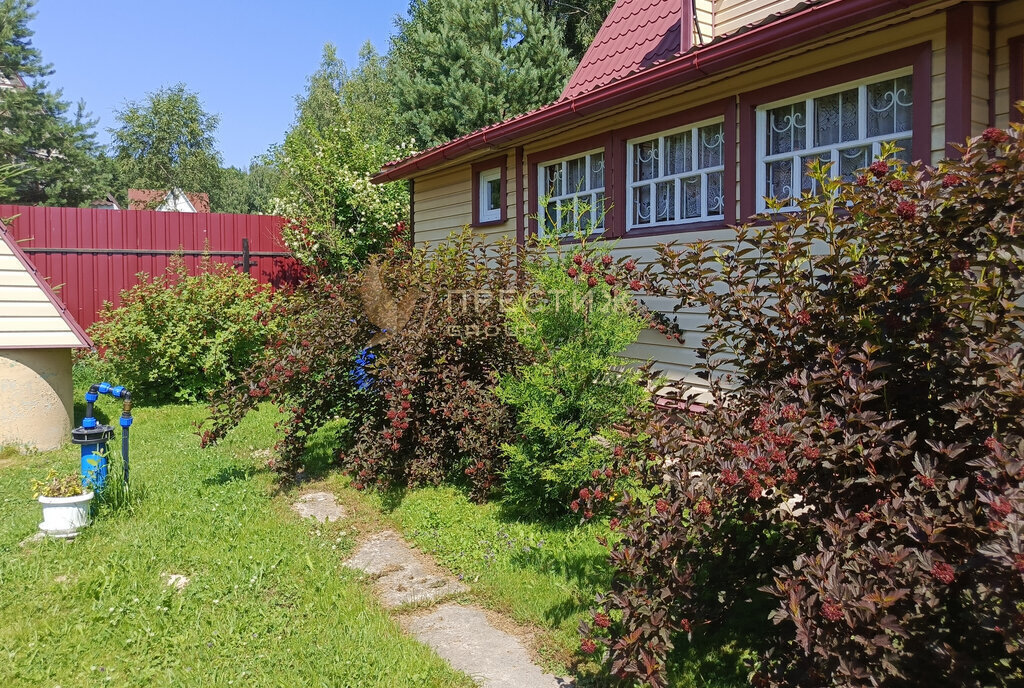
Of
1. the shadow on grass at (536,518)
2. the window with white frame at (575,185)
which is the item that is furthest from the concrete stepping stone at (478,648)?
the window with white frame at (575,185)

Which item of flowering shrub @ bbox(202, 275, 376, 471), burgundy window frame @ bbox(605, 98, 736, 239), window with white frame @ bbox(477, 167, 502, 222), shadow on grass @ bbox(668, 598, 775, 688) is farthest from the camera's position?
window with white frame @ bbox(477, 167, 502, 222)

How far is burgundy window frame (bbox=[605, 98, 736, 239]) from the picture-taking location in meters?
6.25

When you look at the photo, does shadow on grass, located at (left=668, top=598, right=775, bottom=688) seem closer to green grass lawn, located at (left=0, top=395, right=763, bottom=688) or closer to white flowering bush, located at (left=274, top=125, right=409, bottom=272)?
green grass lawn, located at (left=0, top=395, right=763, bottom=688)

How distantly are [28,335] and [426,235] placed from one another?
222 inches

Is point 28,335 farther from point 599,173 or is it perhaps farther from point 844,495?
point 844,495

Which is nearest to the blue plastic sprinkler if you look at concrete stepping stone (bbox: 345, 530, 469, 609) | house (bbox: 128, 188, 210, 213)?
concrete stepping stone (bbox: 345, 530, 469, 609)

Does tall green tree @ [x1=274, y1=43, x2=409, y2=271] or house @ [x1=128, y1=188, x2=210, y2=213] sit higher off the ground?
house @ [x1=128, y1=188, x2=210, y2=213]

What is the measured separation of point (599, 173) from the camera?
7945 mm

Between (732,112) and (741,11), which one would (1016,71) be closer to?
(732,112)

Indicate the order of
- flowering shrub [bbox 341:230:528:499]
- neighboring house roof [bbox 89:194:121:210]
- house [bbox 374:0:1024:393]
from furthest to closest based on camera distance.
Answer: neighboring house roof [bbox 89:194:121:210] < flowering shrub [bbox 341:230:528:499] < house [bbox 374:0:1024:393]

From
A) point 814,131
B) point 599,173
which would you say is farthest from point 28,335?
point 814,131

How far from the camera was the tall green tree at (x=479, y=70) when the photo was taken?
19.4 m

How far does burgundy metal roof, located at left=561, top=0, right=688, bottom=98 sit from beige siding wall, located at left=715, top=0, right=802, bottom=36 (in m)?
0.57

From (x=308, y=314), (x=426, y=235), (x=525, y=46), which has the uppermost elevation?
(x=525, y=46)
